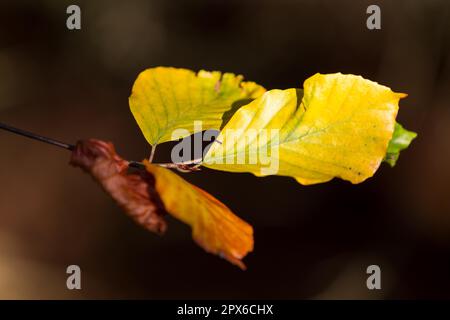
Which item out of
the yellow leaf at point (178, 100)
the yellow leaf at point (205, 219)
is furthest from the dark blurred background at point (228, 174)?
the yellow leaf at point (205, 219)

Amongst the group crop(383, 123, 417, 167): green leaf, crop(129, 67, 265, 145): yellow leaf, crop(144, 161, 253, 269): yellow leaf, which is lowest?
crop(144, 161, 253, 269): yellow leaf

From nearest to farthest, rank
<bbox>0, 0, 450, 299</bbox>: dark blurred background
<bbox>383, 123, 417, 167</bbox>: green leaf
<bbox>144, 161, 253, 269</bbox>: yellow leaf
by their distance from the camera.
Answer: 1. <bbox>144, 161, 253, 269</bbox>: yellow leaf
2. <bbox>383, 123, 417, 167</bbox>: green leaf
3. <bbox>0, 0, 450, 299</bbox>: dark blurred background

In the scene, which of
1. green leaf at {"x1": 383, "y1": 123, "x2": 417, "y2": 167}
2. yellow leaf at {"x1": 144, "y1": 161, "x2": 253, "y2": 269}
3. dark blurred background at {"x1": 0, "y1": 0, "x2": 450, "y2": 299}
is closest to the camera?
yellow leaf at {"x1": 144, "y1": 161, "x2": 253, "y2": 269}

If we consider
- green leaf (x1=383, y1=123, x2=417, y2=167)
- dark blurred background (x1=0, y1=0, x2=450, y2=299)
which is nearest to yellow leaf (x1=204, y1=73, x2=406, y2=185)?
green leaf (x1=383, y1=123, x2=417, y2=167)

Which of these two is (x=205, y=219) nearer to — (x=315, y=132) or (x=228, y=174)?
(x=315, y=132)

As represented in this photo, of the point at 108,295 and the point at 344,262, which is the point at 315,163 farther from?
the point at 344,262

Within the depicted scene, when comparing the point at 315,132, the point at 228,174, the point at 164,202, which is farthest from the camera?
the point at 228,174

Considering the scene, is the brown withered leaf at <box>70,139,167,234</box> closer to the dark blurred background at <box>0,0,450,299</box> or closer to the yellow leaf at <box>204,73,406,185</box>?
the yellow leaf at <box>204,73,406,185</box>

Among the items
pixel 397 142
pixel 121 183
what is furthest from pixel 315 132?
pixel 121 183
